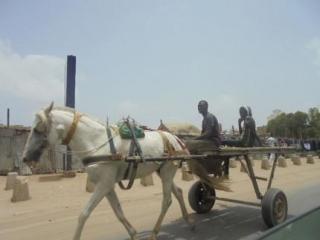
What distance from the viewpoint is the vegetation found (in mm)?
65750

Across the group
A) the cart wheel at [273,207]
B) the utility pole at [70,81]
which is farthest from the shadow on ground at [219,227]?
the utility pole at [70,81]

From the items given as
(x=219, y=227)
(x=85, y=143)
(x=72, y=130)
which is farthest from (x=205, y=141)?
(x=72, y=130)

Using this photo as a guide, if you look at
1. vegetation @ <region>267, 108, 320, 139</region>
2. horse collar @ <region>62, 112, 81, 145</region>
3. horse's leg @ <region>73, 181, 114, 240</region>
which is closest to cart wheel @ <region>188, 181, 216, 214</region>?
horse's leg @ <region>73, 181, 114, 240</region>

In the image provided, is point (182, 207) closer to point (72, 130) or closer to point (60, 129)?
point (72, 130)

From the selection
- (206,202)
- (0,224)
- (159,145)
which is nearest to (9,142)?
(0,224)

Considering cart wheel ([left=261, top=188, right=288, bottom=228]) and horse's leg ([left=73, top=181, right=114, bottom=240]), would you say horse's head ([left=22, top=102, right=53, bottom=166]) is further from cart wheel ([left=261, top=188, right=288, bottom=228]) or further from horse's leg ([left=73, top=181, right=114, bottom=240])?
cart wheel ([left=261, top=188, right=288, bottom=228])

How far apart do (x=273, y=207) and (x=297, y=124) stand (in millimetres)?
63083

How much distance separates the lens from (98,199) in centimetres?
621

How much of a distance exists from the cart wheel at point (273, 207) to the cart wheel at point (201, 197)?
169cm

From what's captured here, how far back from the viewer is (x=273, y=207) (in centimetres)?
796

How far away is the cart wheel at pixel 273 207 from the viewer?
7.91m

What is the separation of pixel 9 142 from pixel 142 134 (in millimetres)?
15995

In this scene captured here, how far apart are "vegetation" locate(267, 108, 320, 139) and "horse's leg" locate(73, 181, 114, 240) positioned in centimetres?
6150

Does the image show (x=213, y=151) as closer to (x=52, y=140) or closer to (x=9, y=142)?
(x=52, y=140)
